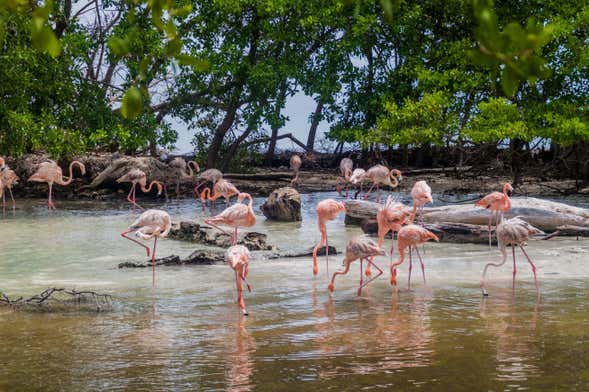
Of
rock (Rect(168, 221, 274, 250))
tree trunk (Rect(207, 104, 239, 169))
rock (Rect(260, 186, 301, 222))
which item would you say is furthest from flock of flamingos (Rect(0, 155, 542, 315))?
tree trunk (Rect(207, 104, 239, 169))

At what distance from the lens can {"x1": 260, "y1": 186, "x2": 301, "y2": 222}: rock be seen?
13.5m

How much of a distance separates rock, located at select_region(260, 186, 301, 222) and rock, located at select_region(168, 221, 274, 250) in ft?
7.45

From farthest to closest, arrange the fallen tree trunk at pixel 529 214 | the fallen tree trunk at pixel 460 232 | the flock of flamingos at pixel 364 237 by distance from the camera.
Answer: the fallen tree trunk at pixel 529 214 < the fallen tree trunk at pixel 460 232 < the flock of flamingos at pixel 364 237

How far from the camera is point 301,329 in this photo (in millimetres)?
6414

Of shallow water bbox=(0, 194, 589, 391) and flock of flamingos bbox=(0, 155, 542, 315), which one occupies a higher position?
flock of flamingos bbox=(0, 155, 542, 315)

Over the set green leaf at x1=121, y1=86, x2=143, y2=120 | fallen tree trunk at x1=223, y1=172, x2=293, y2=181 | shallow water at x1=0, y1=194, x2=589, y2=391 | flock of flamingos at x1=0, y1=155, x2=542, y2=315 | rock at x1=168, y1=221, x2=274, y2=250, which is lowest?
shallow water at x1=0, y1=194, x2=589, y2=391

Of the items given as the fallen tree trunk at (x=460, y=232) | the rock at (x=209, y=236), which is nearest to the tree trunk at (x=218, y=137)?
the rock at (x=209, y=236)

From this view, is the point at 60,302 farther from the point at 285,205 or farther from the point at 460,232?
the point at 285,205

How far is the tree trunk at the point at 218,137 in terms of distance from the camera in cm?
1928

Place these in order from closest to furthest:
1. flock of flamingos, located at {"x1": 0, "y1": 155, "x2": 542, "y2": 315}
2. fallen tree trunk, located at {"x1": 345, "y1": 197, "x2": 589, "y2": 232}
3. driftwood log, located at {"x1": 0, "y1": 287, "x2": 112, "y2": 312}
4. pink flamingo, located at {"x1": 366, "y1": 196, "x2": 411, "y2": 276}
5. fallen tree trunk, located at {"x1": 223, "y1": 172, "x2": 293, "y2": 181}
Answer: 1. driftwood log, located at {"x1": 0, "y1": 287, "x2": 112, "y2": 312}
2. flock of flamingos, located at {"x1": 0, "y1": 155, "x2": 542, "y2": 315}
3. pink flamingo, located at {"x1": 366, "y1": 196, "x2": 411, "y2": 276}
4. fallen tree trunk, located at {"x1": 345, "y1": 197, "x2": 589, "y2": 232}
5. fallen tree trunk, located at {"x1": 223, "y1": 172, "x2": 293, "y2": 181}

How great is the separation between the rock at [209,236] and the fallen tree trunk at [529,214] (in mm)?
2514

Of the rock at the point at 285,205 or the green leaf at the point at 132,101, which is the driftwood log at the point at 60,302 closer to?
the green leaf at the point at 132,101

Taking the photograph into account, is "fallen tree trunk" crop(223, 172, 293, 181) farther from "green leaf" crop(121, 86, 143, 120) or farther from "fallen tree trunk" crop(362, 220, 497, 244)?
"green leaf" crop(121, 86, 143, 120)

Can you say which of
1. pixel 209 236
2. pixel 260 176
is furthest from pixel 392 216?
pixel 260 176
